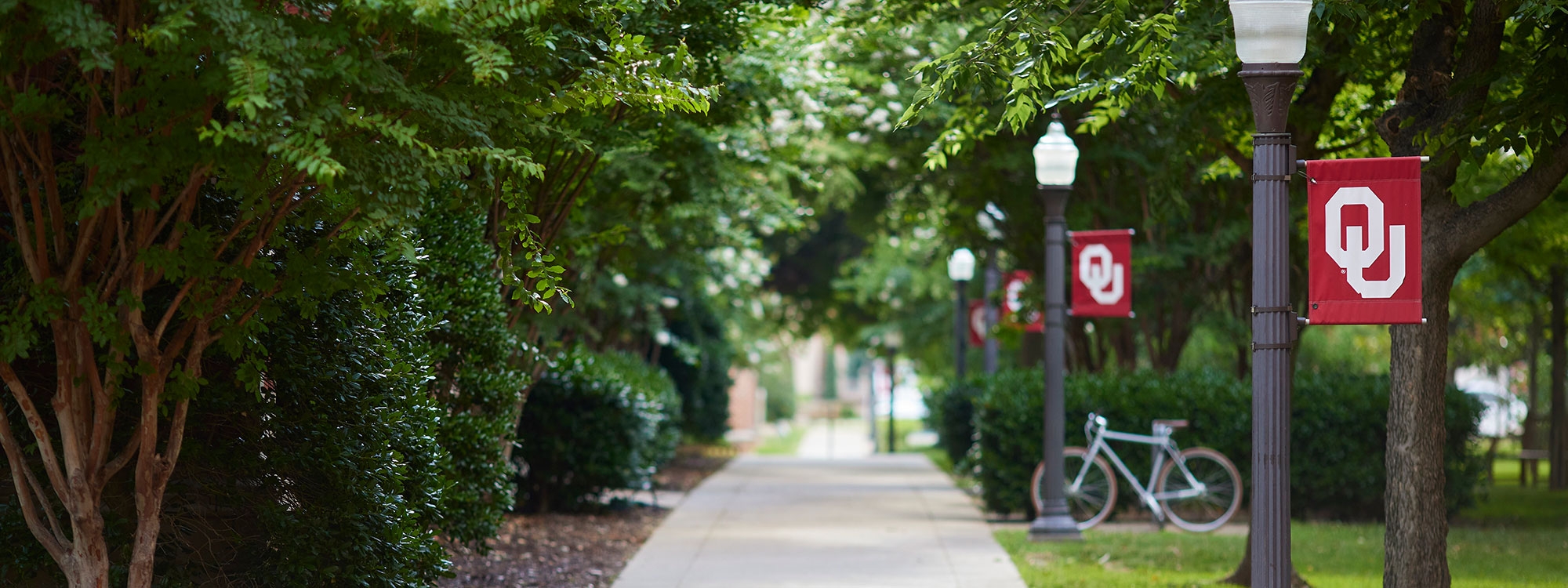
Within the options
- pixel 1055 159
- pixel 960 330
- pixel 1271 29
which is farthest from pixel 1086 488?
pixel 960 330

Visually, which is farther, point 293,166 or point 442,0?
point 293,166

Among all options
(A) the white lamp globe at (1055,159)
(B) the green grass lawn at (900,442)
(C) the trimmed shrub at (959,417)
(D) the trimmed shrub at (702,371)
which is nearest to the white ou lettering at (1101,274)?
(A) the white lamp globe at (1055,159)

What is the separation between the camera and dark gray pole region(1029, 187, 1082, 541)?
39.6ft

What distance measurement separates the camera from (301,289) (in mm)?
5102

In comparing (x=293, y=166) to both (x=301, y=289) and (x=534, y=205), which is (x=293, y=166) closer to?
(x=301, y=289)

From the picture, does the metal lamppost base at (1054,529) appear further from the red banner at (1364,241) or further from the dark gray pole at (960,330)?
the dark gray pole at (960,330)

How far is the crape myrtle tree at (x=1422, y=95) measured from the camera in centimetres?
661

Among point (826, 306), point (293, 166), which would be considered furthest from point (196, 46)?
point (826, 306)

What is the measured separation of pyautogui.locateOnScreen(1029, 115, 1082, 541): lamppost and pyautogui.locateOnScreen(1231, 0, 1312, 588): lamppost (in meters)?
6.30

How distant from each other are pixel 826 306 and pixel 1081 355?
10664 mm

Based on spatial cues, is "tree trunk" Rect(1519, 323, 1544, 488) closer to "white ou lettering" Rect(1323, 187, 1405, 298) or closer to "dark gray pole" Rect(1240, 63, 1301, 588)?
"white ou lettering" Rect(1323, 187, 1405, 298)

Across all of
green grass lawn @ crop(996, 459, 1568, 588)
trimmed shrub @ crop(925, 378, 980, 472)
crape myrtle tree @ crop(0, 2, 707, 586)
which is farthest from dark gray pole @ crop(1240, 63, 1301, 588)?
trimmed shrub @ crop(925, 378, 980, 472)

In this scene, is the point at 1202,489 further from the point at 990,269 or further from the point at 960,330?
the point at 960,330

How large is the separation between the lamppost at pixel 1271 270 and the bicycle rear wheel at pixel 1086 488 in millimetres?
→ 7417
